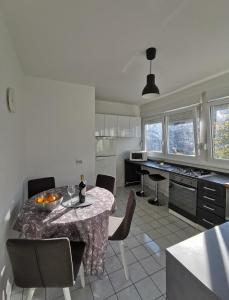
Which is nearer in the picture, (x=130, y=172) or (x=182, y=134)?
(x=182, y=134)

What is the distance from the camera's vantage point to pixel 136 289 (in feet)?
4.77

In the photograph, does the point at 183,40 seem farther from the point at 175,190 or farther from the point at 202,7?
the point at 175,190

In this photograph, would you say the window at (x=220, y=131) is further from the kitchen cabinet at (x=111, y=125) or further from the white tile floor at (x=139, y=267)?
the kitchen cabinet at (x=111, y=125)

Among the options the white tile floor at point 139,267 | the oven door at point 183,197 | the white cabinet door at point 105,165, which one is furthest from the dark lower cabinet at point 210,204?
the white cabinet door at point 105,165

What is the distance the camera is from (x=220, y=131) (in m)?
2.64

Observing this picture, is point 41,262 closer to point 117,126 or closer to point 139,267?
point 139,267

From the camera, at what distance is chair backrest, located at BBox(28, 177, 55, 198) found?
226 cm

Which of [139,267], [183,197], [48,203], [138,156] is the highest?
[138,156]

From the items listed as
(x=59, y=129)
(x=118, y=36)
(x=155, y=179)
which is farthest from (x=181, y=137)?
(x=59, y=129)

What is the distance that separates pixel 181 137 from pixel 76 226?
303cm

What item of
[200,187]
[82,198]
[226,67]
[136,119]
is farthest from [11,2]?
[136,119]

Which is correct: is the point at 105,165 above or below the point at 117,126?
below

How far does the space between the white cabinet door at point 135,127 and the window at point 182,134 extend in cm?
96

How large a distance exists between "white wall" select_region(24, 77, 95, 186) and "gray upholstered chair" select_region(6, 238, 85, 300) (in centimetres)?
191
